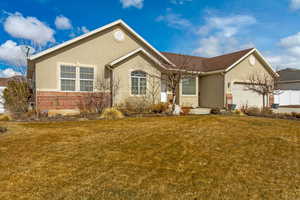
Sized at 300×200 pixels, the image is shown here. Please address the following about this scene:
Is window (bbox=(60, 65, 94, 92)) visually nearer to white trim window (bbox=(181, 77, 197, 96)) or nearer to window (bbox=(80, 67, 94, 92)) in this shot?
window (bbox=(80, 67, 94, 92))

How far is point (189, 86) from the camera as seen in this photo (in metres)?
18.1

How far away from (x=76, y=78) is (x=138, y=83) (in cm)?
439

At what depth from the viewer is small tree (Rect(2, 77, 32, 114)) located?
12.4m

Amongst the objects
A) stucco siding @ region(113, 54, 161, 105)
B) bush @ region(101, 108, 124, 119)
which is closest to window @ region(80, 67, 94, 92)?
stucco siding @ region(113, 54, 161, 105)

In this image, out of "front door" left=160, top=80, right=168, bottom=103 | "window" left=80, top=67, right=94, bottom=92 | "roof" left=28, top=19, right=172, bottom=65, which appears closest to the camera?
"roof" left=28, top=19, right=172, bottom=65

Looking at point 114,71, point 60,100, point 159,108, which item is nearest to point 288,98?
point 159,108

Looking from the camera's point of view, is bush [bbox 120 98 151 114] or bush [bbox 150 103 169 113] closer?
bush [bbox 150 103 169 113]

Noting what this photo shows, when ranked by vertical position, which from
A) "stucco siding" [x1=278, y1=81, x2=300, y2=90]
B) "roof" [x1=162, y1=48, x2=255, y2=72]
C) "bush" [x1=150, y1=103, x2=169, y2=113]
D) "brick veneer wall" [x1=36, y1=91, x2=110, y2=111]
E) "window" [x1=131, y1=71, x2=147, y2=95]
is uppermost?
"roof" [x1=162, y1=48, x2=255, y2=72]

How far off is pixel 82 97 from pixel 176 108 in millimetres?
6473

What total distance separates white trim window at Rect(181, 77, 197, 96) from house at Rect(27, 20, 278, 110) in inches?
2.2

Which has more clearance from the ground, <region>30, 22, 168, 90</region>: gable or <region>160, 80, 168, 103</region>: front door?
<region>30, 22, 168, 90</region>: gable

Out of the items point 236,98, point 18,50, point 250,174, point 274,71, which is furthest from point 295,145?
point 18,50

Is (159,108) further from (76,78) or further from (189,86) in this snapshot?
(189,86)

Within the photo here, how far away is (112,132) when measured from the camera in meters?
6.87
